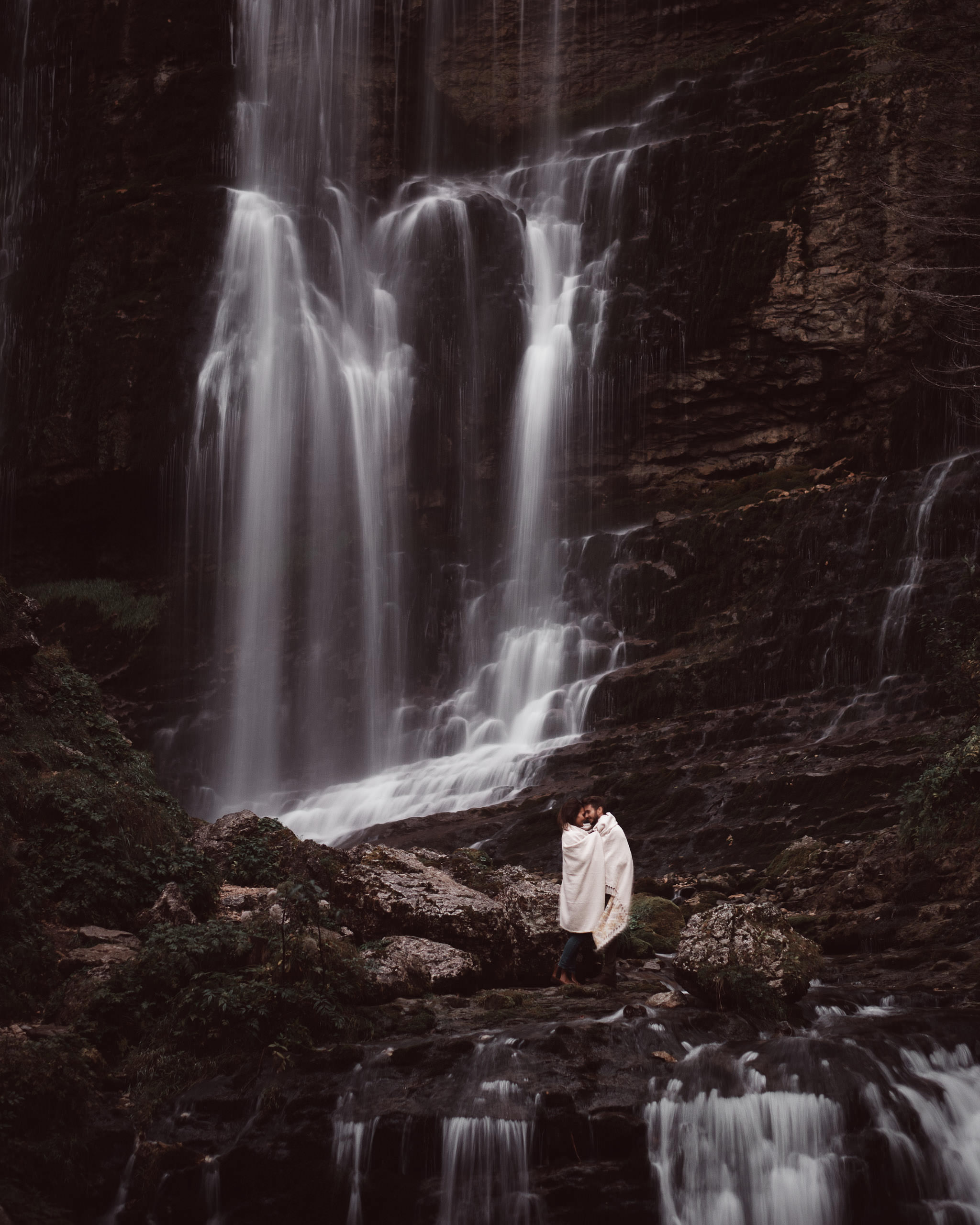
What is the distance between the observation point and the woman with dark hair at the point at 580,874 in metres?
10.1

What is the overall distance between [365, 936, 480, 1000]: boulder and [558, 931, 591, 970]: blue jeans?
2.65 ft

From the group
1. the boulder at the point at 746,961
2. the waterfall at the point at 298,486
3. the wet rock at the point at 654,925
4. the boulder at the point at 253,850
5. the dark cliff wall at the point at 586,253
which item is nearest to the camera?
the boulder at the point at 746,961

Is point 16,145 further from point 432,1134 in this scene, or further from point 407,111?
point 432,1134

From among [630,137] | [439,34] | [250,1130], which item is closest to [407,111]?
[439,34]

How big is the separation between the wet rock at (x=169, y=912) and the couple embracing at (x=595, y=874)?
12.5ft

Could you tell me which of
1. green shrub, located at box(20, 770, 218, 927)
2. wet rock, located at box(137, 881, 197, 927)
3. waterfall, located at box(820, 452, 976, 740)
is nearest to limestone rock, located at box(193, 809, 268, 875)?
green shrub, located at box(20, 770, 218, 927)

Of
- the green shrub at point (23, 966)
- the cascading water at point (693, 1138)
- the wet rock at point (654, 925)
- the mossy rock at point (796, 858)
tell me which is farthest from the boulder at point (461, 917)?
the mossy rock at point (796, 858)

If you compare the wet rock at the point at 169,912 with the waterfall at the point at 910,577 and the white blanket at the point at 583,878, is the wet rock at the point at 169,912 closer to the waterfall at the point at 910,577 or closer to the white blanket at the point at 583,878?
the white blanket at the point at 583,878

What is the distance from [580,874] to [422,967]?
1.77 m

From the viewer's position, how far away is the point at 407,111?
126ft

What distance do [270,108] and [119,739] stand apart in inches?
1117

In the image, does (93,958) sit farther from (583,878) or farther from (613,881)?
(613,881)

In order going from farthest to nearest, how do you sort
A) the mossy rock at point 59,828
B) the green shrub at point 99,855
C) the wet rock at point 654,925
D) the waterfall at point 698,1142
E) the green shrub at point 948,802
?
the green shrub at point 948,802 → the wet rock at point 654,925 → the green shrub at point 99,855 → the mossy rock at point 59,828 → the waterfall at point 698,1142

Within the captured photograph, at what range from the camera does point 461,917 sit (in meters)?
11.1
